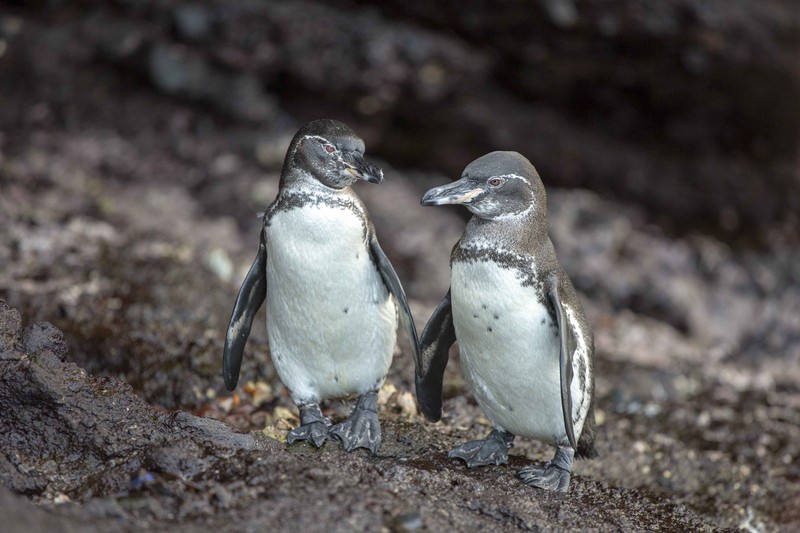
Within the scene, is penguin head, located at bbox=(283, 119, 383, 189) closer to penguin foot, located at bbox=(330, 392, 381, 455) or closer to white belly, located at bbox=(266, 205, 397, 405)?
white belly, located at bbox=(266, 205, 397, 405)

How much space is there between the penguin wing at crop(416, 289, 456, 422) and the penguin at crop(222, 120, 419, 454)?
196 mm

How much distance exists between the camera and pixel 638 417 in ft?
23.5

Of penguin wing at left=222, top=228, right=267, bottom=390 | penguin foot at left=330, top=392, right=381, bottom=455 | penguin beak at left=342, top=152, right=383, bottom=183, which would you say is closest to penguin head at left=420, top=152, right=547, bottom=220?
penguin beak at left=342, top=152, right=383, bottom=183

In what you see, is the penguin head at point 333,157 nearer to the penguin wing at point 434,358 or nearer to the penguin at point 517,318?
the penguin at point 517,318

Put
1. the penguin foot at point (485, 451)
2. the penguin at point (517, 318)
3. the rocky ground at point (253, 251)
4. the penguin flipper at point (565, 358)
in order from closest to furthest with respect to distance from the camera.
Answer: the rocky ground at point (253, 251) < the penguin flipper at point (565, 358) < the penguin at point (517, 318) < the penguin foot at point (485, 451)

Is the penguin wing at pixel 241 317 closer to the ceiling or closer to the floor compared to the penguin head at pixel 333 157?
closer to the floor

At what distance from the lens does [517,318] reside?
4508 millimetres

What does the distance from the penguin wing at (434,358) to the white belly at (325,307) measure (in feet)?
0.67

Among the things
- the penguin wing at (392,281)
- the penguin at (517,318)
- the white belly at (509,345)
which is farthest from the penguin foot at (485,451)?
the penguin wing at (392,281)

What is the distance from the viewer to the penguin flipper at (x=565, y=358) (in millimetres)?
4402

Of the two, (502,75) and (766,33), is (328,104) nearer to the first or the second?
(502,75)

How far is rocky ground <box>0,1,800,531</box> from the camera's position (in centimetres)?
387

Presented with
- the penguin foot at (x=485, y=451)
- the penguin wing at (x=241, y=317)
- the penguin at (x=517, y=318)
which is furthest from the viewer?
the penguin wing at (x=241, y=317)

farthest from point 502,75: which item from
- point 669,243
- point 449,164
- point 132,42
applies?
point 132,42
